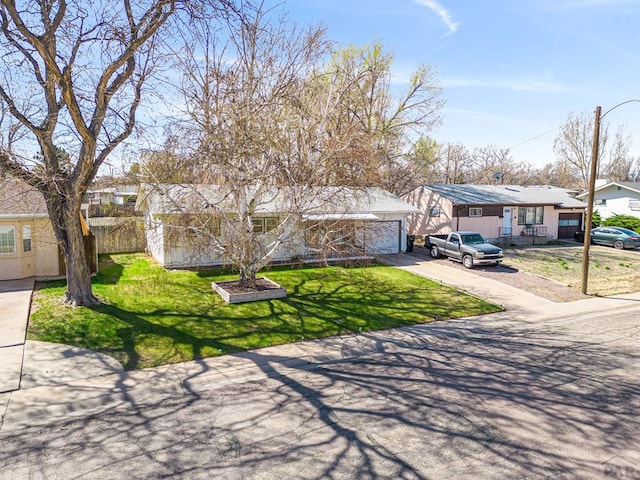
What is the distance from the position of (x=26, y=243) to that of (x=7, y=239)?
587 mm

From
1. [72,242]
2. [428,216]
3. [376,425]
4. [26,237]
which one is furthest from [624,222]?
[26,237]

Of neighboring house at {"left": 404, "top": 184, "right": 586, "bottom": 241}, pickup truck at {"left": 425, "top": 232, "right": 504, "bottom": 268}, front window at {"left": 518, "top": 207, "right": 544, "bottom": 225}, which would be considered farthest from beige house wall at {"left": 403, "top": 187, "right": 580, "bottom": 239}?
pickup truck at {"left": 425, "top": 232, "right": 504, "bottom": 268}

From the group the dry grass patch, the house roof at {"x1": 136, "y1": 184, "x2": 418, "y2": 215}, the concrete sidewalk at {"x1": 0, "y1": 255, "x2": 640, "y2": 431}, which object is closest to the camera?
the concrete sidewalk at {"x1": 0, "y1": 255, "x2": 640, "y2": 431}

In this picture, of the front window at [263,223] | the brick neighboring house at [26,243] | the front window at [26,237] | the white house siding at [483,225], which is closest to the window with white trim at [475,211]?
the white house siding at [483,225]

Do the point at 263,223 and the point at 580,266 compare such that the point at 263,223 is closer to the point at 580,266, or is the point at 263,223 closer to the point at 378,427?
the point at 378,427

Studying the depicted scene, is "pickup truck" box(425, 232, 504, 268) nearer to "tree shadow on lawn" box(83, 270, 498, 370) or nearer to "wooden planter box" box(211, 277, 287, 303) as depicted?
"tree shadow on lawn" box(83, 270, 498, 370)

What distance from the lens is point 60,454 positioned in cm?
590

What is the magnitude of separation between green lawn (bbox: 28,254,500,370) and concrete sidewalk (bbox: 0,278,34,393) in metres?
0.30

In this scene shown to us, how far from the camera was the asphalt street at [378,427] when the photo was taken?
18.5 ft

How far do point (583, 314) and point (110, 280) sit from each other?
15980 mm

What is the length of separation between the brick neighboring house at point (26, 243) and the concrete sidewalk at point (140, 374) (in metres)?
7.17

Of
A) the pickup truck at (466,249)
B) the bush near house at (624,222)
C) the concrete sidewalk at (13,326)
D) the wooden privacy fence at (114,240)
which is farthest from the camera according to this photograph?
the bush near house at (624,222)

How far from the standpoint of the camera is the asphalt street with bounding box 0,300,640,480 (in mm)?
5637

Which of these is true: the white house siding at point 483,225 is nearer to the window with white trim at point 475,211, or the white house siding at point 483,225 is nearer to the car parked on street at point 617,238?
the window with white trim at point 475,211
